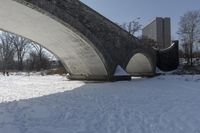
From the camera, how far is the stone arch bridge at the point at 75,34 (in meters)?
13.2

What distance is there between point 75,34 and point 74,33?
179 millimetres

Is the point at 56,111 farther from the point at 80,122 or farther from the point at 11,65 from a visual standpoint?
the point at 11,65

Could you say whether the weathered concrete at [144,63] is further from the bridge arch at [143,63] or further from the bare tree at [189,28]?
the bare tree at [189,28]

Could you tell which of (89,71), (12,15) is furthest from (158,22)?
(12,15)

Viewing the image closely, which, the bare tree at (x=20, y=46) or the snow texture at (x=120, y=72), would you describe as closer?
the snow texture at (x=120, y=72)

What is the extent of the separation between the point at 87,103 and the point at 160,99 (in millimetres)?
2378

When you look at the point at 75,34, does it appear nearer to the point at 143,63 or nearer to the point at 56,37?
the point at 56,37

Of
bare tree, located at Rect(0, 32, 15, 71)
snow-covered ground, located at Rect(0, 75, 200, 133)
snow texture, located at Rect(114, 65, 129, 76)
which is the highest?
bare tree, located at Rect(0, 32, 15, 71)

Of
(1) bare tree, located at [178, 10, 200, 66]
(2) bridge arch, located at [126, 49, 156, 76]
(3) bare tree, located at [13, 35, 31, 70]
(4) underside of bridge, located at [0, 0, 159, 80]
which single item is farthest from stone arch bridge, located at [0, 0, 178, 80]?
(3) bare tree, located at [13, 35, 31, 70]

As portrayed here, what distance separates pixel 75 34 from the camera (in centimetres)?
1561

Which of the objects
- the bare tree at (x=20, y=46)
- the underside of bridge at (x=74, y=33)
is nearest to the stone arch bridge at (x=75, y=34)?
the underside of bridge at (x=74, y=33)

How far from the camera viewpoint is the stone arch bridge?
13.2 metres

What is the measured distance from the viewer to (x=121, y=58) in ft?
61.0

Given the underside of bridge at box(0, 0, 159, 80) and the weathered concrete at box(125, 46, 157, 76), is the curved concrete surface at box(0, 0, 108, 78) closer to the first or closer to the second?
the underside of bridge at box(0, 0, 159, 80)
